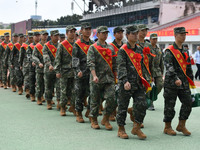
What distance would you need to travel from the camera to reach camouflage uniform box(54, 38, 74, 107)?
28.9 ft

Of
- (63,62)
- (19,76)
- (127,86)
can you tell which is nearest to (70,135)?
(127,86)

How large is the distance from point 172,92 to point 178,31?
3.75 ft

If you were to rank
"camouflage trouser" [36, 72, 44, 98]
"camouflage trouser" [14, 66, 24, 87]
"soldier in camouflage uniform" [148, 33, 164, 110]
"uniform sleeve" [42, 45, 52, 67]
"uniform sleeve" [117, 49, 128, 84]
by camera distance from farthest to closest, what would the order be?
"camouflage trouser" [14, 66, 24, 87], "camouflage trouser" [36, 72, 44, 98], "uniform sleeve" [42, 45, 52, 67], "soldier in camouflage uniform" [148, 33, 164, 110], "uniform sleeve" [117, 49, 128, 84]

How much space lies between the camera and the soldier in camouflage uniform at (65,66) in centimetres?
880

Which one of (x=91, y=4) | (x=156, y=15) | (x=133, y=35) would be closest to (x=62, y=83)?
(x=133, y=35)

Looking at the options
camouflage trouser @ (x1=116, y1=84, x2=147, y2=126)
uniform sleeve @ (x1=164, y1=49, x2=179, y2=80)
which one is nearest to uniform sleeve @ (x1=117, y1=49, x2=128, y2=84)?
camouflage trouser @ (x1=116, y1=84, x2=147, y2=126)

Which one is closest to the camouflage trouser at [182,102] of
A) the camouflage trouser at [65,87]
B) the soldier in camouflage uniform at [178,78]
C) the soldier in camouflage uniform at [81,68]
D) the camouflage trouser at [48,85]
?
the soldier in camouflage uniform at [178,78]

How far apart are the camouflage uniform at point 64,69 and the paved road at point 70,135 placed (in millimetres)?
545

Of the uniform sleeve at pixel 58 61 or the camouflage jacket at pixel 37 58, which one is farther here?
the camouflage jacket at pixel 37 58

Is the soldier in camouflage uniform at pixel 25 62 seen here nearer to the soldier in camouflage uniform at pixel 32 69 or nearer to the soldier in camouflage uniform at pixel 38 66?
the soldier in camouflage uniform at pixel 32 69

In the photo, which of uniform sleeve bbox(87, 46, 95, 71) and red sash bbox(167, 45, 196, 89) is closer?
red sash bbox(167, 45, 196, 89)

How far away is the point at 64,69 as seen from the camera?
29.1 ft

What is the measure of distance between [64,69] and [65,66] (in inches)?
3.1

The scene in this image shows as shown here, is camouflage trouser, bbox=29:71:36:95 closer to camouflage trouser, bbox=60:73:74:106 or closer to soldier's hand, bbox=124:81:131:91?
camouflage trouser, bbox=60:73:74:106
